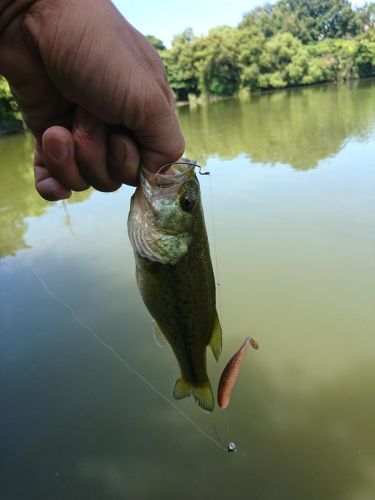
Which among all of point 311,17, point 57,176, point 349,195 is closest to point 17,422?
point 57,176

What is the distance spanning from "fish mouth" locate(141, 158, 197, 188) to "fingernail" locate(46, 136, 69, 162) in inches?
11.1

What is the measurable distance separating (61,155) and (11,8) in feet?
1.47

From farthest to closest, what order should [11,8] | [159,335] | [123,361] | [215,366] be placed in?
[123,361] → [215,366] → [159,335] → [11,8]

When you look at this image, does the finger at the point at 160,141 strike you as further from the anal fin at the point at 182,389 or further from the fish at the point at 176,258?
the anal fin at the point at 182,389

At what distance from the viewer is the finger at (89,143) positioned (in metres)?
1.46

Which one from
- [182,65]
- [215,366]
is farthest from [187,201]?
[182,65]

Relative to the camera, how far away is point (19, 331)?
527cm

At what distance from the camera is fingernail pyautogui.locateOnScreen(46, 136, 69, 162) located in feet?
4.64

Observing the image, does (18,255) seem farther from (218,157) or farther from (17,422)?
(218,157)

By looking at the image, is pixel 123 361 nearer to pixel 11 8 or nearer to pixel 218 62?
pixel 11 8

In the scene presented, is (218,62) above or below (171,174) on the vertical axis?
above

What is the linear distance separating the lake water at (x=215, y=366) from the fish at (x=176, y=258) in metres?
1.93

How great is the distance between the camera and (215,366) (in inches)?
168

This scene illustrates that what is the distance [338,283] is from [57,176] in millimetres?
4615
